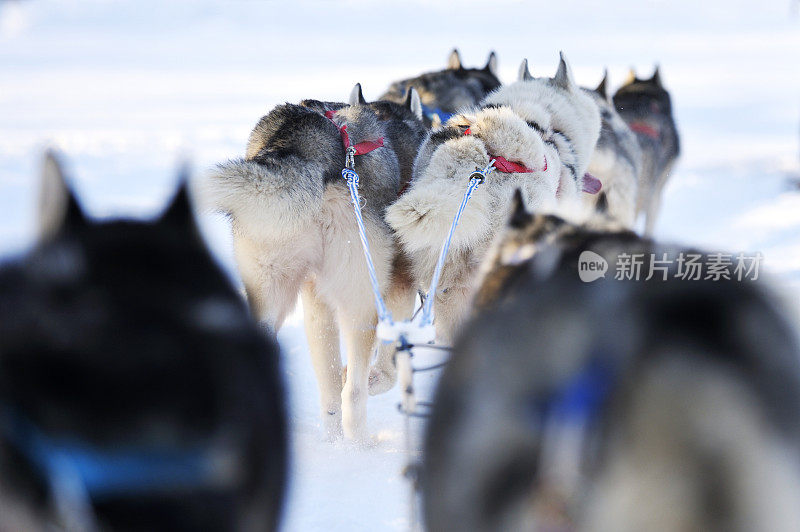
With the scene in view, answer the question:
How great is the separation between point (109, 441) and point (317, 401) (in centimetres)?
308

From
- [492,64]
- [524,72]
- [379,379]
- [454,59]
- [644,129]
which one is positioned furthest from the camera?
[644,129]

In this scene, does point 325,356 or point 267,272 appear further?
point 325,356

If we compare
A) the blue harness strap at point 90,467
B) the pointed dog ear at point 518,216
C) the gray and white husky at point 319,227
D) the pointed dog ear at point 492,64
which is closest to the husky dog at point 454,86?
the pointed dog ear at point 492,64

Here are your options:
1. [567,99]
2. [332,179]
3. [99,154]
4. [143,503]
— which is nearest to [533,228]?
[143,503]

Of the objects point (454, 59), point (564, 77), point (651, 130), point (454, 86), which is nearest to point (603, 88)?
point (454, 86)

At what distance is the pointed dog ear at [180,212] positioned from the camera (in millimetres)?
785

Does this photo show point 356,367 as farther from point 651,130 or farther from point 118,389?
point 651,130

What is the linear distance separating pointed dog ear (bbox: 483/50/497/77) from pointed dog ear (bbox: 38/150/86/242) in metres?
4.93

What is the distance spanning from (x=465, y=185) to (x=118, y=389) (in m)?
1.84

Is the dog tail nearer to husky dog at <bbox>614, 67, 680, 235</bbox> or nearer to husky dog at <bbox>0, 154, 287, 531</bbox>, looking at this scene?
husky dog at <bbox>0, 154, 287, 531</bbox>

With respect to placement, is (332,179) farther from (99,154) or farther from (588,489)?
(99,154)

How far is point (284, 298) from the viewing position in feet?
9.04

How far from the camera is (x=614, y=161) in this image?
4.80 meters

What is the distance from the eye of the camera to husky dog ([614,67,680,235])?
5992mm
